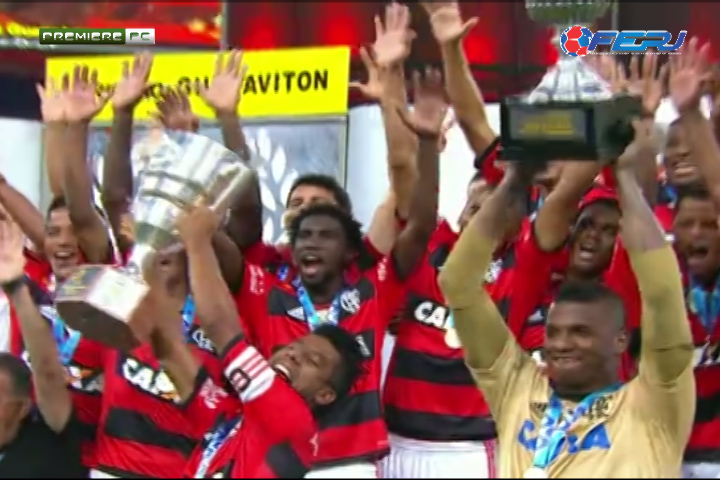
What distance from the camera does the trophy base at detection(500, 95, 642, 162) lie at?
2.88 m

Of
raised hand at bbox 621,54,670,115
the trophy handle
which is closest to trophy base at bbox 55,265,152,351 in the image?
the trophy handle

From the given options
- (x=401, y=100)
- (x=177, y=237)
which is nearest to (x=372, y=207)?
(x=401, y=100)

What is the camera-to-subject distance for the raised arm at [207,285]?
320cm

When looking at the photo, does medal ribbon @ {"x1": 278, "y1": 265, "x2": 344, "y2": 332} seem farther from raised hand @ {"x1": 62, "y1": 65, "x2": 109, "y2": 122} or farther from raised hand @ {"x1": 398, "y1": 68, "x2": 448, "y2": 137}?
raised hand @ {"x1": 62, "y1": 65, "x2": 109, "y2": 122}

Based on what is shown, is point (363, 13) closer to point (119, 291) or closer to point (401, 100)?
point (401, 100)

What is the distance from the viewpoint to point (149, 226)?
3.38m

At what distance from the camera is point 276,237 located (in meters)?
6.51

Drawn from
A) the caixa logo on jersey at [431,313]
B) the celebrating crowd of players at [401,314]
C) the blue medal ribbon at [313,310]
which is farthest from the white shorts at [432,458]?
the blue medal ribbon at [313,310]

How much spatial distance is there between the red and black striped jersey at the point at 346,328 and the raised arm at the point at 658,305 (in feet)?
4.04

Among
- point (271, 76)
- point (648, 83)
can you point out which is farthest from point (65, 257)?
point (271, 76)

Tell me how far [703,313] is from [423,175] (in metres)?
0.93

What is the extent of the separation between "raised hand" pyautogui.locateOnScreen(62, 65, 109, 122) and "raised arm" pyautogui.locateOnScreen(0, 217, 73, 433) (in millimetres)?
537

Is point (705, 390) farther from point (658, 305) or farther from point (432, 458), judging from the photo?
point (658, 305)

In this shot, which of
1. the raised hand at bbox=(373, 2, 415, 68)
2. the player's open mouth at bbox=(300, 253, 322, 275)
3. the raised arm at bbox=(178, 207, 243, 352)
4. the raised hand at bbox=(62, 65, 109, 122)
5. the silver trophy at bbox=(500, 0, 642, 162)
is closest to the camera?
the silver trophy at bbox=(500, 0, 642, 162)
